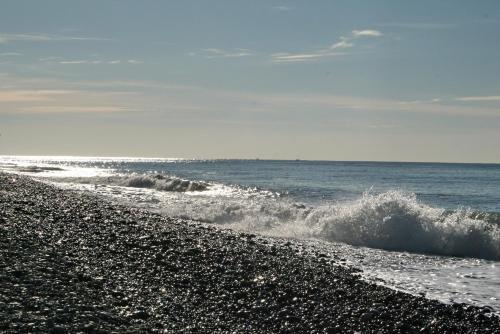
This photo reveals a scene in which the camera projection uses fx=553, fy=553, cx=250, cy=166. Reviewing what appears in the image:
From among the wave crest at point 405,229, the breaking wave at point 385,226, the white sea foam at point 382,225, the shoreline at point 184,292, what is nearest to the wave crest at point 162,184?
the white sea foam at point 382,225

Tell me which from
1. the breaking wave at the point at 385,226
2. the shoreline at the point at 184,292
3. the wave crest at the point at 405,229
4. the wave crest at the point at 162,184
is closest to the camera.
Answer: the shoreline at the point at 184,292

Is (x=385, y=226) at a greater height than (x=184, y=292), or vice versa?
(x=385, y=226)

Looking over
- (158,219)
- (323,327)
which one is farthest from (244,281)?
(158,219)

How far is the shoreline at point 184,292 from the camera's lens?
8.88 meters

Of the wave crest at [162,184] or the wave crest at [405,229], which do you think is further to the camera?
the wave crest at [162,184]

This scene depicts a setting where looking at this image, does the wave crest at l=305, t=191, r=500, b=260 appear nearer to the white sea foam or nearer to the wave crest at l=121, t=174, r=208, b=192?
the white sea foam

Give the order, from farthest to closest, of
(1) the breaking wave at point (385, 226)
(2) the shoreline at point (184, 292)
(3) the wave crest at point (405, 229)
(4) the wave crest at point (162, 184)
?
(4) the wave crest at point (162, 184), (1) the breaking wave at point (385, 226), (3) the wave crest at point (405, 229), (2) the shoreline at point (184, 292)

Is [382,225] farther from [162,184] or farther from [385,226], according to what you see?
[162,184]

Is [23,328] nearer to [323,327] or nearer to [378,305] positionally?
[323,327]

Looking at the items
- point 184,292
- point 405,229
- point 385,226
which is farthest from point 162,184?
point 184,292

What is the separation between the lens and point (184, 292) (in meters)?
11.0

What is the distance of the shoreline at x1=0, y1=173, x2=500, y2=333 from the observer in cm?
888

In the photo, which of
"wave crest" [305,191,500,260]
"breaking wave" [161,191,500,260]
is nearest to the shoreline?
"wave crest" [305,191,500,260]

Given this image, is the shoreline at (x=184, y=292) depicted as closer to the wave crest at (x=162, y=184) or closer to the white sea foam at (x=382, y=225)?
the white sea foam at (x=382, y=225)
